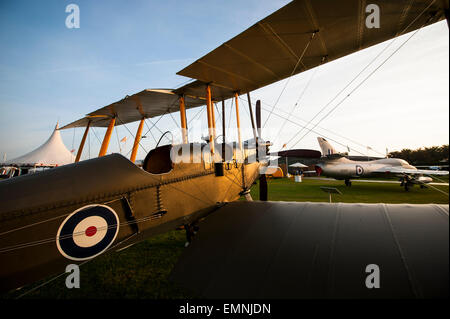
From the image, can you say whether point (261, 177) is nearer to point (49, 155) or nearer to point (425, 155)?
point (49, 155)

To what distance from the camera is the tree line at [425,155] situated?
1023 inches

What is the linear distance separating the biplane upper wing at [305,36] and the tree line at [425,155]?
30182 mm

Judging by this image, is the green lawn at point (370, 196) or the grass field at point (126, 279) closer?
the grass field at point (126, 279)

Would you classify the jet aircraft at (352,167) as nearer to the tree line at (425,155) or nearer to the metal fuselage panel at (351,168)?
the metal fuselage panel at (351,168)

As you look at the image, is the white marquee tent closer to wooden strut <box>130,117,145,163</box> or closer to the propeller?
wooden strut <box>130,117,145,163</box>

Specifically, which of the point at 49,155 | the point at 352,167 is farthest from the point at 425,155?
the point at 49,155

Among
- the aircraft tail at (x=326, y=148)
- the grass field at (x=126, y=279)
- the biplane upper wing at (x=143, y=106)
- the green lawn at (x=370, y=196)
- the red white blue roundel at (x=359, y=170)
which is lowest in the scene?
the green lawn at (x=370, y=196)

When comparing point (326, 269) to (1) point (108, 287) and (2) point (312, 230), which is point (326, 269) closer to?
(2) point (312, 230)

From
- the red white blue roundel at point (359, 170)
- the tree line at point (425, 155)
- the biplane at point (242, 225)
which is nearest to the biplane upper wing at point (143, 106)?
the biplane at point (242, 225)

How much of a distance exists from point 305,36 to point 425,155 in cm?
3752

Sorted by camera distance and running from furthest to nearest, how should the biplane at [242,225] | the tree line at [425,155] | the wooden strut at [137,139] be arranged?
the tree line at [425,155] < the wooden strut at [137,139] < the biplane at [242,225]

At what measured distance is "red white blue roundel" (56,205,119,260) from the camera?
1.68 m

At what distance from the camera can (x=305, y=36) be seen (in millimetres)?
3223
